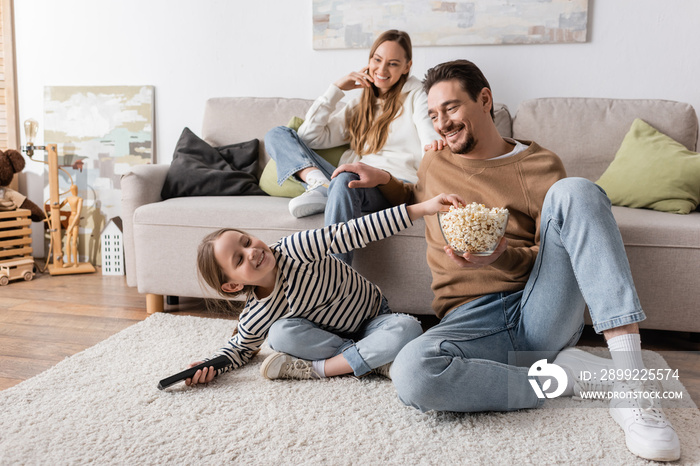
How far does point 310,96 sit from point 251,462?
2.07m

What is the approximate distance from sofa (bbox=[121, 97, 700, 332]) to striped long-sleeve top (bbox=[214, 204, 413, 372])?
21cm

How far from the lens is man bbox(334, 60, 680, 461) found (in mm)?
1181

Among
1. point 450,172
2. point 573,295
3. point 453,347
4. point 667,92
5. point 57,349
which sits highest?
point 667,92

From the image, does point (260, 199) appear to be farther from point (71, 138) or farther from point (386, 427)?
point (71, 138)

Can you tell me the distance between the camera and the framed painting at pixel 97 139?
308 centimetres

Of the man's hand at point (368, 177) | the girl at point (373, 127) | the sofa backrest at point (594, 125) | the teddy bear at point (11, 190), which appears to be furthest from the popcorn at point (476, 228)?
the teddy bear at point (11, 190)

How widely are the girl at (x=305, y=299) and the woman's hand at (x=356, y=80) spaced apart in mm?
910

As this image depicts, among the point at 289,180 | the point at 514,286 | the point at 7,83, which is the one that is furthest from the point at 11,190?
the point at 514,286

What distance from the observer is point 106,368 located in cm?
164

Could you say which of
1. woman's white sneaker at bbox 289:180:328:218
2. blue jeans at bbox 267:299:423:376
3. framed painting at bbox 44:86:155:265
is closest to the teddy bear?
framed painting at bbox 44:86:155:265

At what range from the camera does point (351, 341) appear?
5.33ft

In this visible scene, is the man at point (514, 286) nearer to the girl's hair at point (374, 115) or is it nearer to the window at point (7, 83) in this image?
the girl's hair at point (374, 115)

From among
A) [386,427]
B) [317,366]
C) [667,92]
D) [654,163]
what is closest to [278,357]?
[317,366]

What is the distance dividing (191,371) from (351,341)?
1.44 feet
